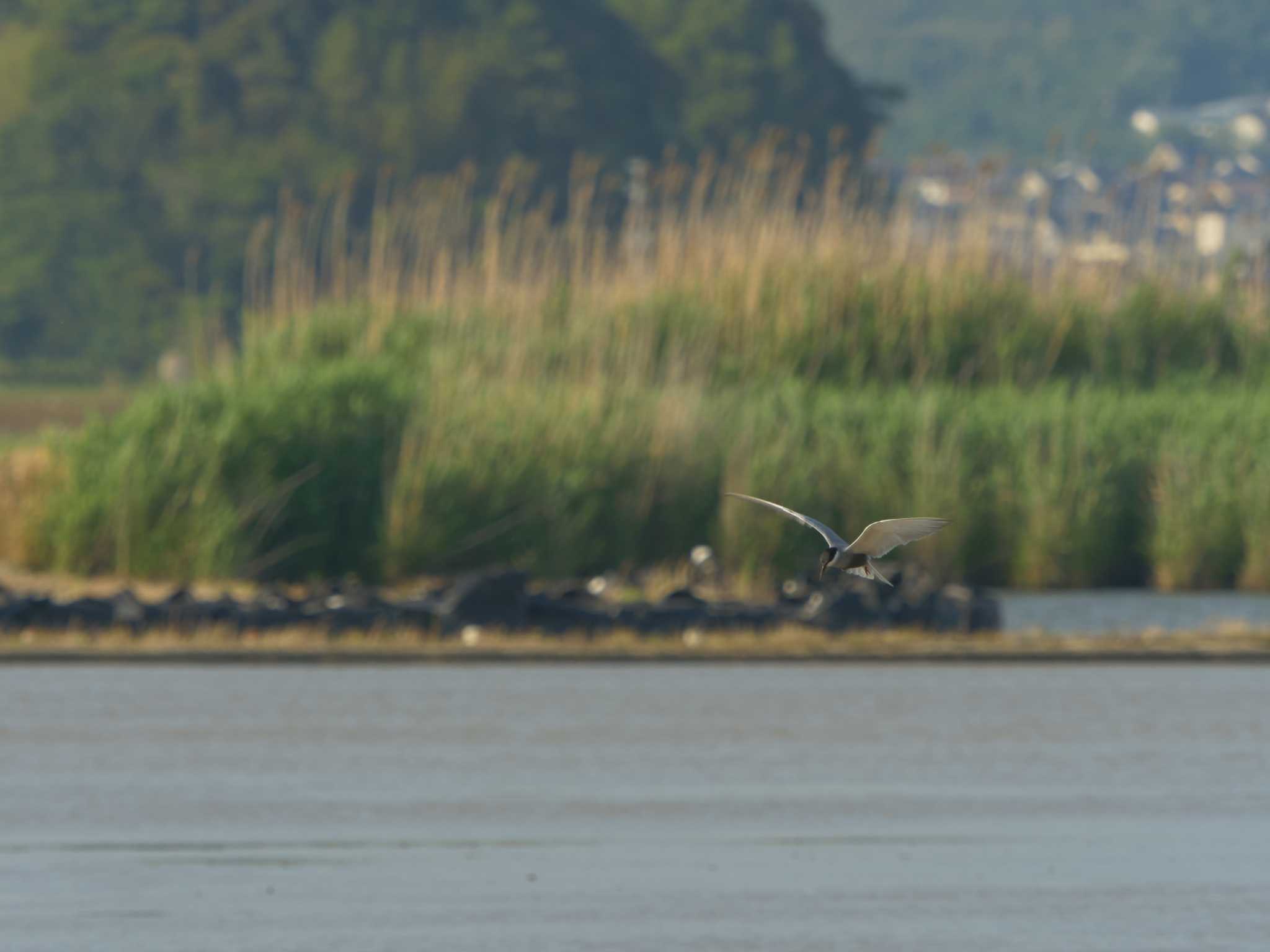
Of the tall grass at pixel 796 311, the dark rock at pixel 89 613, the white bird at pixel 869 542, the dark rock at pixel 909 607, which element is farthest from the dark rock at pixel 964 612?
the white bird at pixel 869 542

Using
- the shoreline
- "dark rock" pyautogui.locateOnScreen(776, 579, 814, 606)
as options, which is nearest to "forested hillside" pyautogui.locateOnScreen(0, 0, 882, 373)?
"dark rock" pyautogui.locateOnScreen(776, 579, 814, 606)

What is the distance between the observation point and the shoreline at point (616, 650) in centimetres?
1862

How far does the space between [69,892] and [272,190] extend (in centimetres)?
5152

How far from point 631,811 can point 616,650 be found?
22.4ft

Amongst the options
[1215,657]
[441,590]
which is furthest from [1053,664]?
[441,590]

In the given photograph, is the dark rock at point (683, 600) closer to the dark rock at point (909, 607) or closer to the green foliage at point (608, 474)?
the dark rock at point (909, 607)

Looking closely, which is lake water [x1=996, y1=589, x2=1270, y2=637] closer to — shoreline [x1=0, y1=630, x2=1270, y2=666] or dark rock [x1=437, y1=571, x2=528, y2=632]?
shoreline [x1=0, y1=630, x2=1270, y2=666]

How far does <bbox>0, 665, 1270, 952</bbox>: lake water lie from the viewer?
9664 millimetres

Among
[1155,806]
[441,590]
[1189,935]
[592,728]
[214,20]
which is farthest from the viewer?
[214,20]

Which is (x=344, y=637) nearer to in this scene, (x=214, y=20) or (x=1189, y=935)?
(x=1189, y=935)

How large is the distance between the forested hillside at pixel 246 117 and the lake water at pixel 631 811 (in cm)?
4203

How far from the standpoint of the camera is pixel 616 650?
19.0 m

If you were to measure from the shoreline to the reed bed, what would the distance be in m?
2.98

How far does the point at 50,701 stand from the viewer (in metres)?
16.5
